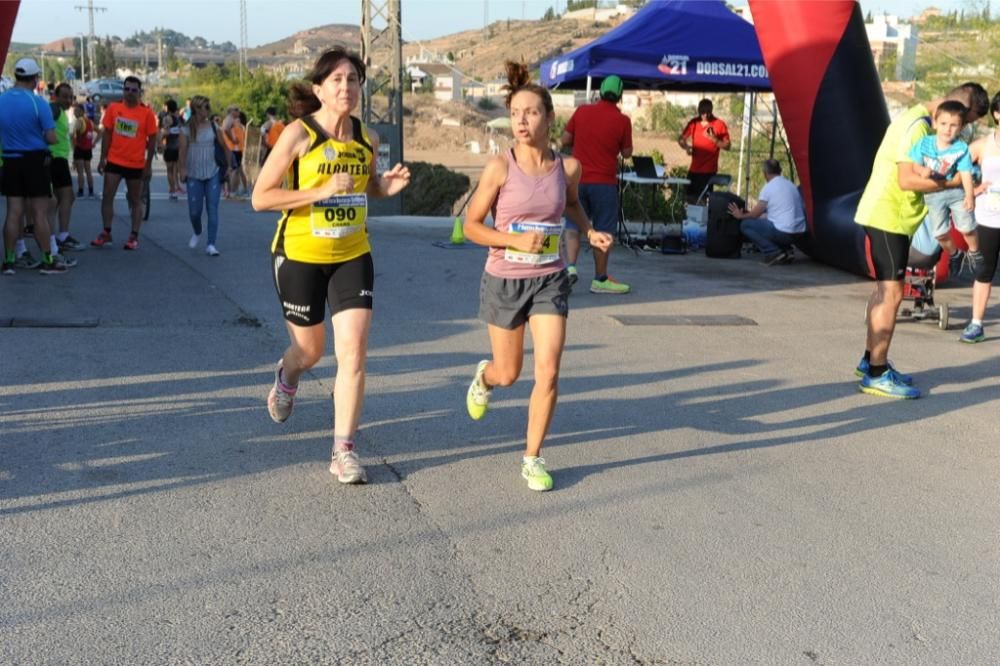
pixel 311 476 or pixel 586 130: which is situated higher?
pixel 586 130

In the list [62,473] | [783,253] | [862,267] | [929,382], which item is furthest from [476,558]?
[783,253]

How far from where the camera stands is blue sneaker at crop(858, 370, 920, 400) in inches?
293

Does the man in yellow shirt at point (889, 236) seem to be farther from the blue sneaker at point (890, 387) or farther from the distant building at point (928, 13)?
the distant building at point (928, 13)

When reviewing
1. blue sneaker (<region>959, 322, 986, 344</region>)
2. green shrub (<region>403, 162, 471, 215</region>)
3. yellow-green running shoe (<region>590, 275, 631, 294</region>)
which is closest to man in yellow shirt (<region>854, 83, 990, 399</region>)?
blue sneaker (<region>959, 322, 986, 344</region>)

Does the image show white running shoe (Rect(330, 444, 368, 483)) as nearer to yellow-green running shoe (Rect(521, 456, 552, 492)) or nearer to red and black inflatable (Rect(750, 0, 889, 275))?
yellow-green running shoe (Rect(521, 456, 552, 492))

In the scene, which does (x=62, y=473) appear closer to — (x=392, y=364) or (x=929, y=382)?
(x=392, y=364)

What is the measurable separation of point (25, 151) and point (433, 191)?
53.1ft

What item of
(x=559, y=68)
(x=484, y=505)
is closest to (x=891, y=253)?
(x=484, y=505)

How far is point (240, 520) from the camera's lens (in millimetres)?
4758

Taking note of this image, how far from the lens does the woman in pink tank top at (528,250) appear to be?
207 inches

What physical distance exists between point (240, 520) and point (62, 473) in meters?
1.06

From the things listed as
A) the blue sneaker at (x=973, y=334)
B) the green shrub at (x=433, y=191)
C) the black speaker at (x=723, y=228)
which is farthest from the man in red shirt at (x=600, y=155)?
the green shrub at (x=433, y=191)

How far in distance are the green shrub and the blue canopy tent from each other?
32.7 ft

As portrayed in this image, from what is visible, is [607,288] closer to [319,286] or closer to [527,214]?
[527,214]
